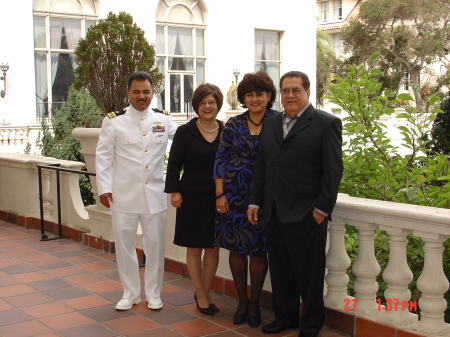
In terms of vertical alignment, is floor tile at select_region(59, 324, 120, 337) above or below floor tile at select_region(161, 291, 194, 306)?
below

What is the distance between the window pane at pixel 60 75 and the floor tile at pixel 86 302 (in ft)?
54.4

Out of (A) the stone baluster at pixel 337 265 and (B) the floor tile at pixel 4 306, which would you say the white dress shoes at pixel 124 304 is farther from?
(A) the stone baluster at pixel 337 265

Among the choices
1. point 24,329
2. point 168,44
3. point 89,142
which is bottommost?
point 24,329

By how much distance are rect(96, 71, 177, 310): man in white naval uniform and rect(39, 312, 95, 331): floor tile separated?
314 millimetres

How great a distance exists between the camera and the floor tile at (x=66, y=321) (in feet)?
14.6

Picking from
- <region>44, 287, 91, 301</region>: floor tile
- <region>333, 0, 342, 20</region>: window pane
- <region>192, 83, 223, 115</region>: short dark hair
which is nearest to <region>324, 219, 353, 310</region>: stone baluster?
<region>192, 83, 223, 115</region>: short dark hair

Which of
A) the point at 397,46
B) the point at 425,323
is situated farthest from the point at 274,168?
the point at 397,46

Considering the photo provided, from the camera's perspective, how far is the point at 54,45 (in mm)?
20719

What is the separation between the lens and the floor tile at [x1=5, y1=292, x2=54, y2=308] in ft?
16.4

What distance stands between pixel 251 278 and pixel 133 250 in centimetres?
109

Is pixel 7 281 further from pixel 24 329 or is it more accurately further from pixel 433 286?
pixel 433 286

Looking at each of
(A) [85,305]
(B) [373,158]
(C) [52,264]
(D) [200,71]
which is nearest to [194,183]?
(A) [85,305]

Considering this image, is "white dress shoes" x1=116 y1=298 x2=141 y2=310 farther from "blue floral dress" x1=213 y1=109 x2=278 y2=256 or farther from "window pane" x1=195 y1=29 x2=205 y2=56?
"window pane" x1=195 y1=29 x2=205 y2=56

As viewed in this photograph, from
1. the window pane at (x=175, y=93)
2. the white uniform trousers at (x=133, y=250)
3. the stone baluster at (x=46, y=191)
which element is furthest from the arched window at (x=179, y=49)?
the white uniform trousers at (x=133, y=250)
